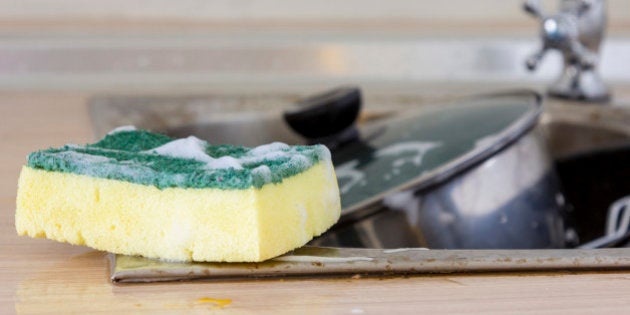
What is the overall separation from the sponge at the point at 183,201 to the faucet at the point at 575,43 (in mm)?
660

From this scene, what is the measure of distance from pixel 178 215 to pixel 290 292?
0.26 ft

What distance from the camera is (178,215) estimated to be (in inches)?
22.5

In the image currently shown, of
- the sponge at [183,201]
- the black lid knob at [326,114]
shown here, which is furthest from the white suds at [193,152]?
the black lid knob at [326,114]

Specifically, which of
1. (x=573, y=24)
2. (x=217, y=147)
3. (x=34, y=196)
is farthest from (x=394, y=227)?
(x=573, y=24)

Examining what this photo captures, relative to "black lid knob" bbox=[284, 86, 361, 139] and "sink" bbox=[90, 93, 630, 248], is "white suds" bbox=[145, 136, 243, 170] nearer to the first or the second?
"black lid knob" bbox=[284, 86, 361, 139]

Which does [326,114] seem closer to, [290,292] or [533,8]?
[533,8]

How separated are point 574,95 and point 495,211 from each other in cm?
41

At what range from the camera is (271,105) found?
1293 millimetres

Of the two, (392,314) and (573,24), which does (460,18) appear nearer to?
(573,24)

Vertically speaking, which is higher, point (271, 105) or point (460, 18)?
point (460, 18)

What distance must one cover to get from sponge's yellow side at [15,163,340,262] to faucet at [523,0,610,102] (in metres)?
0.67

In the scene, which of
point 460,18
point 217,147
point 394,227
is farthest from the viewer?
point 460,18

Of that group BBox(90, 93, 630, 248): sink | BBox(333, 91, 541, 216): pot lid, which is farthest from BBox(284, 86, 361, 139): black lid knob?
BBox(90, 93, 630, 248): sink

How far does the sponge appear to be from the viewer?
57 centimetres
